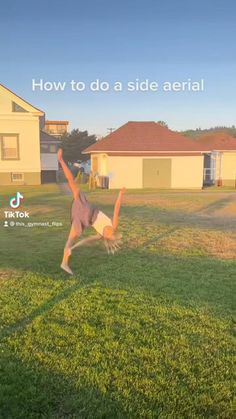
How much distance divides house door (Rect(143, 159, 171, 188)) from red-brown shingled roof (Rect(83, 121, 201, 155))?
0.89 metres

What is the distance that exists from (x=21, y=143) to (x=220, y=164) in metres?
24.0

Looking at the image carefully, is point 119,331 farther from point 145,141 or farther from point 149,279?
point 145,141

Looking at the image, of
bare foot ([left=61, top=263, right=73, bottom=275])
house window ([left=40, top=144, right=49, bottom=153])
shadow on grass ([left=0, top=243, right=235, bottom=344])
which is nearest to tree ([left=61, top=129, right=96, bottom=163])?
house window ([left=40, top=144, right=49, bottom=153])

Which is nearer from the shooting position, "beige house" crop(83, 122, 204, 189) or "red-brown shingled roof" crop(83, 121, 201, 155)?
"red-brown shingled roof" crop(83, 121, 201, 155)

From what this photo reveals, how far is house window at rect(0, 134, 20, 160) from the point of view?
1245cm

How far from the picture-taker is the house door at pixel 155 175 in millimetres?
22312

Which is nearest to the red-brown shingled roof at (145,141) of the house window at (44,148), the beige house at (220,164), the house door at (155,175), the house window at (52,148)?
the house door at (155,175)

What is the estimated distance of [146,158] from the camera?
75.4ft

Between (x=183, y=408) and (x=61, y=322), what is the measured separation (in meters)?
2.24

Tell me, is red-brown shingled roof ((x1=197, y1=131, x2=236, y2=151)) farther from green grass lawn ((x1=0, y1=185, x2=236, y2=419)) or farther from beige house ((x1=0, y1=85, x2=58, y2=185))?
green grass lawn ((x1=0, y1=185, x2=236, y2=419))

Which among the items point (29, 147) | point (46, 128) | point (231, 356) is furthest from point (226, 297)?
point (46, 128)

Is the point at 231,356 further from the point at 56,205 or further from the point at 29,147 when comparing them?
the point at 56,205

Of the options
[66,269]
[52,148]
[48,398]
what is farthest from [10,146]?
[48,398]

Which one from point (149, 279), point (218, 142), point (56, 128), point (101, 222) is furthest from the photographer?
point (218, 142)
